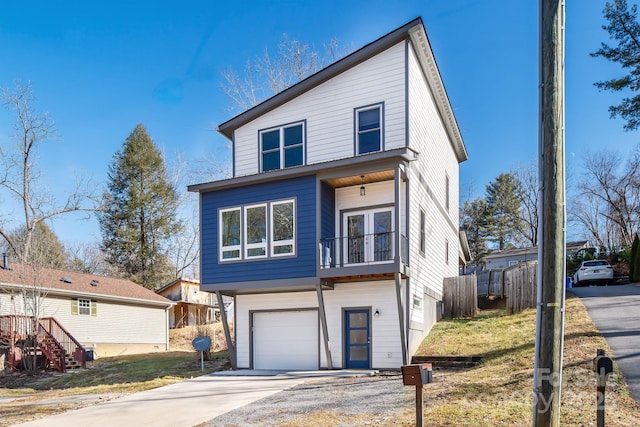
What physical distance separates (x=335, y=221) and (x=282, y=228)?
168 centimetres

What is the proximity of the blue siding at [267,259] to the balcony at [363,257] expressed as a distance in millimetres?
534

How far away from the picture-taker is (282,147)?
16.5 meters

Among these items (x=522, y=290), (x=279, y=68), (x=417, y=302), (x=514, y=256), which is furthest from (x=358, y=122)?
(x=514, y=256)

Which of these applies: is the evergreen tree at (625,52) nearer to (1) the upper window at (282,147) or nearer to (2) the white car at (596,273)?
(2) the white car at (596,273)

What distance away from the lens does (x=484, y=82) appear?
2523 cm

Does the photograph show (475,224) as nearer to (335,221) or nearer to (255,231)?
(335,221)

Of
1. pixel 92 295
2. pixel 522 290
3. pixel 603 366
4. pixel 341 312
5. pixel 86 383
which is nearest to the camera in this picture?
pixel 603 366

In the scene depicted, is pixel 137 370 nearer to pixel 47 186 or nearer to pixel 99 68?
pixel 99 68

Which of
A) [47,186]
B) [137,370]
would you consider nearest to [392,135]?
[137,370]

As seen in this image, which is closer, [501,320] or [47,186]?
[501,320]

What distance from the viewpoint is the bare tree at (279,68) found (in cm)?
2898

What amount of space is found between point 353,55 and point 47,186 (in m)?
24.1

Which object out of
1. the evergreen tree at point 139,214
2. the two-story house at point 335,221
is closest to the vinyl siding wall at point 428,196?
the two-story house at point 335,221

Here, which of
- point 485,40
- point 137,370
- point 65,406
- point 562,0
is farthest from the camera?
point 485,40
